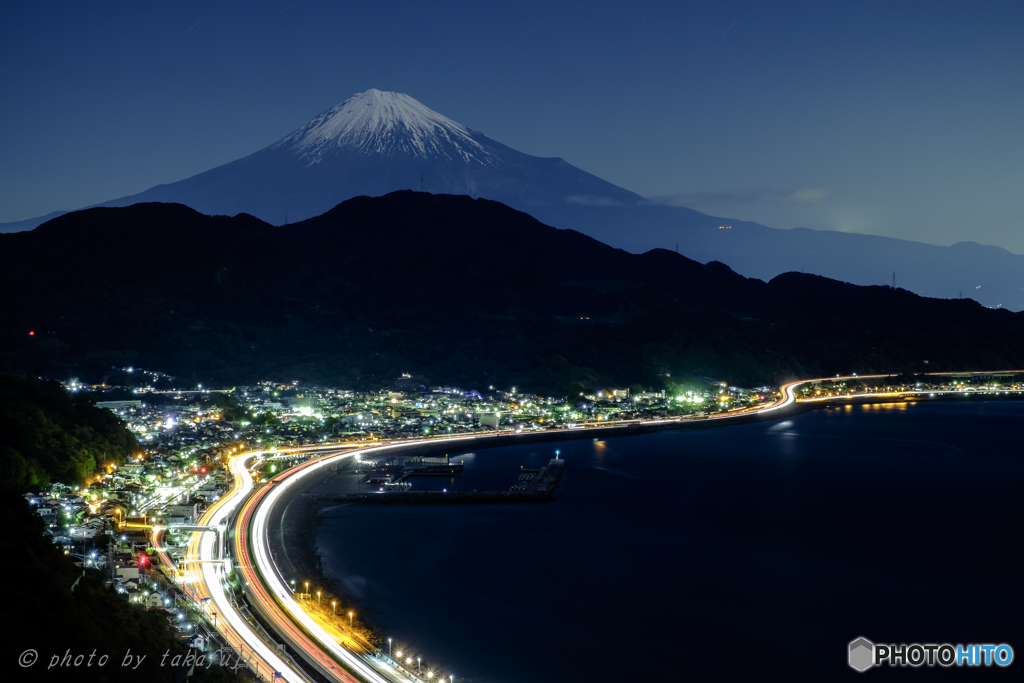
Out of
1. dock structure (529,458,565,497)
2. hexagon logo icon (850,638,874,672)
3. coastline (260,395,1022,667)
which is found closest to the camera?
hexagon logo icon (850,638,874,672)

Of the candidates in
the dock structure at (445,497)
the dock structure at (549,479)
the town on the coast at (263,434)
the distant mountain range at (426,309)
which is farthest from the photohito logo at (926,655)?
the distant mountain range at (426,309)

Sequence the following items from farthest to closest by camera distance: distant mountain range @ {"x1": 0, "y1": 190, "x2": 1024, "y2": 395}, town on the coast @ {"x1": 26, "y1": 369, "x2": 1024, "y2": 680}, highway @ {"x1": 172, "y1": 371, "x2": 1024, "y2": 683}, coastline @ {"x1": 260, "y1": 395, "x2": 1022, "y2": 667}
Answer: distant mountain range @ {"x1": 0, "y1": 190, "x2": 1024, "y2": 395} < coastline @ {"x1": 260, "y1": 395, "x2": 1022, "y2": 667} < town on the coast @ {"x1": 26, "y1": 369, "x2": 1024, "y2": 680} < highway @ {"x1": 172, "y1": 371, "x2": 1024, "y2": 683}

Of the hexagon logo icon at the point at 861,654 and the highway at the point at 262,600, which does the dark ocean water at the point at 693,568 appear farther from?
the highway at the point at 262,600

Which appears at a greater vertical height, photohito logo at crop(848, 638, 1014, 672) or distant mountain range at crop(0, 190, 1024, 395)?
distant mountain range at crop(0, 190, 1024, 395)

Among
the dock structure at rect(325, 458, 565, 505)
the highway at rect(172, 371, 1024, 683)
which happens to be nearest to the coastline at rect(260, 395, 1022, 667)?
the dock structure at rect(325, 458, 565, 505)

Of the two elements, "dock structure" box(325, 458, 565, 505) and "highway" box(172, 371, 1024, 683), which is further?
"dock structure" box(325, 458, 565, 505)

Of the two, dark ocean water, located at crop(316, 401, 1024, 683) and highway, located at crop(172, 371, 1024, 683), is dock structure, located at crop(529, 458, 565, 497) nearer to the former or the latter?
dark ocean water, located at crop(316, 401, 1024, 683)

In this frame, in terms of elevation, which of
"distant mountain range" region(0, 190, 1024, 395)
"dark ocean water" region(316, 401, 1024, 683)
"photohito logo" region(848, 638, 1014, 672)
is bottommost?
"photohito logo" region(848, 638, 1014, 672)
